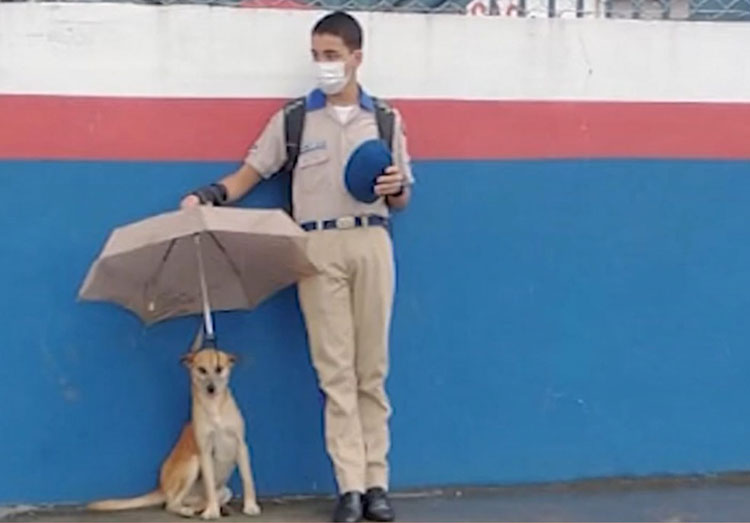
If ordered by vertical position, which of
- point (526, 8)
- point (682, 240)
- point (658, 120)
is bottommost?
point (682, 240)

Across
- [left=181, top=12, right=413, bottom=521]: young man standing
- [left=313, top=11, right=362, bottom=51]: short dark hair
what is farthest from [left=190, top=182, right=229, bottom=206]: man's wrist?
[left=313, top=11, right=362, bottom=51]: short dark hair

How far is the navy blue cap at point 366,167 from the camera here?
227 inches

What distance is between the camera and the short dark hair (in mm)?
5840

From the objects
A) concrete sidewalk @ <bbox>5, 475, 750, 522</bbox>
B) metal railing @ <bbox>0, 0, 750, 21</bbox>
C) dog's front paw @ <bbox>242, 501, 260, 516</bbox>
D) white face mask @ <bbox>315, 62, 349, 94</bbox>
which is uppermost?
metal railing @ <bbox>0, 0, 750, 21</bbox>

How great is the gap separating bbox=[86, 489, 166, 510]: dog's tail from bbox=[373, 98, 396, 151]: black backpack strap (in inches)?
62.9

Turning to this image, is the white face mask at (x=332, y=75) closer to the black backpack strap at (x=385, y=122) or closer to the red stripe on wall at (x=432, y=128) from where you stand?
the black backpack strap at (x=385, y=122)

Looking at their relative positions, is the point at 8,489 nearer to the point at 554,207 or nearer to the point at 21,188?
the point at 21,188

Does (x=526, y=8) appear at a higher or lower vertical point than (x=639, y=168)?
higher

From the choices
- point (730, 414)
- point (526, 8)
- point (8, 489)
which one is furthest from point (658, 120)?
point (8, 489)

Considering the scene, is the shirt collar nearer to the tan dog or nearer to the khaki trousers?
the khaki trousers

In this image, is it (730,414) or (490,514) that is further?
(730,414)

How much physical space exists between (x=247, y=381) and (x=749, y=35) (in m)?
2.49

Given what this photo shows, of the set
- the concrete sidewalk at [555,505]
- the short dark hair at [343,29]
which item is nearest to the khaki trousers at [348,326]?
the concrete sidewalk at [555,505]

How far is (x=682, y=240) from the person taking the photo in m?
6.58
